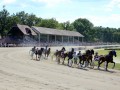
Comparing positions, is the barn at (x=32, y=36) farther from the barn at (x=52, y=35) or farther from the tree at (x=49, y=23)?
the tree at (x=49, y=23)

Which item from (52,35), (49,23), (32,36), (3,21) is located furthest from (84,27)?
(32,36)

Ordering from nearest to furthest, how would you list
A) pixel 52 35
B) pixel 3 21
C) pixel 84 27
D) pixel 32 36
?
pixel 32 36, pixel 52 35, pixel 3 21, pixel 84 27

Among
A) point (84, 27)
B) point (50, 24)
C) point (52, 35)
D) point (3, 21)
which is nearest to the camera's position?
point (52, 35)

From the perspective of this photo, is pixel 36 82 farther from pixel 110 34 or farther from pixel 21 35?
pixel 110 34

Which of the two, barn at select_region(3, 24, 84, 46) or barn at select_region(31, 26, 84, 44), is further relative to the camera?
barn at select_region(31, 26, 84, 44)

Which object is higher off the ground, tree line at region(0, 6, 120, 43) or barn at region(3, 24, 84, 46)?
tree line at region(0, 6, 120, 43)

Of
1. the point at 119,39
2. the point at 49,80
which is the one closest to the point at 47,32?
the point at 49,80

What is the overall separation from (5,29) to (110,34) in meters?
113

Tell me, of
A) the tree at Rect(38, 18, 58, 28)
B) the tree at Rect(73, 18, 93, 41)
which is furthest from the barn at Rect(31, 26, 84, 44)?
the tree at Rect(73, 18, 93, 41)

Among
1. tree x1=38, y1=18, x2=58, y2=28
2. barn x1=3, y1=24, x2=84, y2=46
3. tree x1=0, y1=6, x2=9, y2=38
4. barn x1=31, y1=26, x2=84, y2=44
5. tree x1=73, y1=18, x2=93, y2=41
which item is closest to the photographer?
barn x1=3, y1=24, x2=84, y2=46

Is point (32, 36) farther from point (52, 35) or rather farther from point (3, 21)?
point (3, 21)

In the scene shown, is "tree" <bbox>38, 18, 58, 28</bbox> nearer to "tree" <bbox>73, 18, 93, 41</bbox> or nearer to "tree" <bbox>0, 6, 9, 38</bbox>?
"tree" <bbox>0, 6, 9, 38</bbox>

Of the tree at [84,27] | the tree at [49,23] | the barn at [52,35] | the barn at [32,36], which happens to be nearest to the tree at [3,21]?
the barn at [52,35]

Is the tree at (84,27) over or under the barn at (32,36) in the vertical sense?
over
